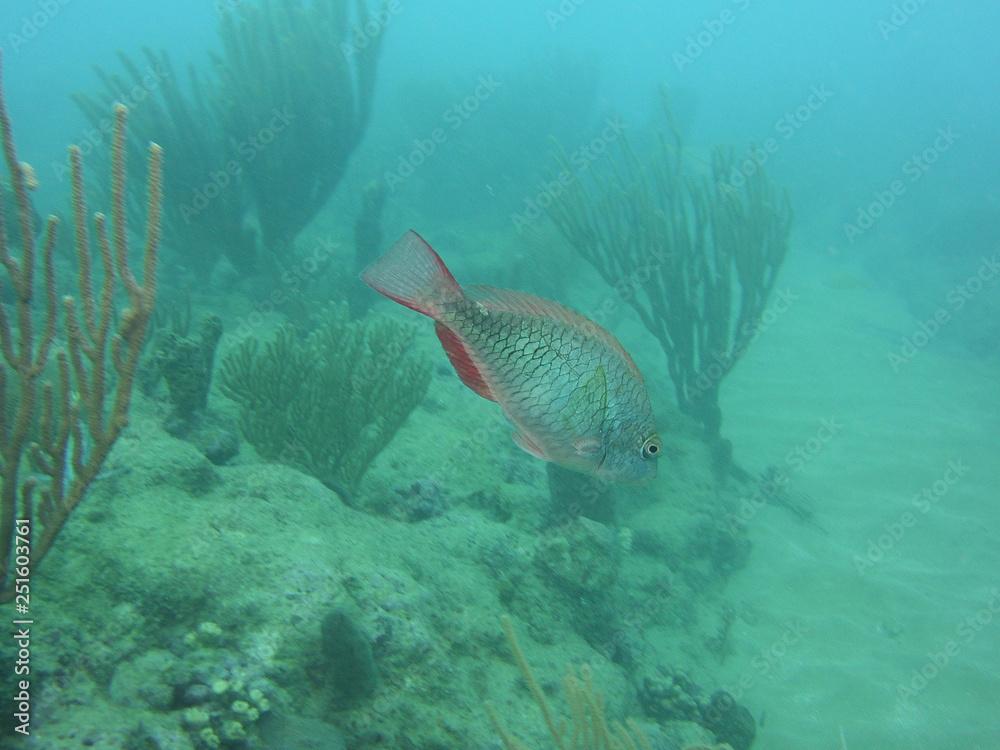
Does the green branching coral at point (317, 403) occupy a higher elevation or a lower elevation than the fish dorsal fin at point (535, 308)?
lower

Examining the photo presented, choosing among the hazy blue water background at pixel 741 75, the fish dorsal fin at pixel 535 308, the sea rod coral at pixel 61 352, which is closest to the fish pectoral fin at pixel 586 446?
the fish dorsal fin at pixel 535 308

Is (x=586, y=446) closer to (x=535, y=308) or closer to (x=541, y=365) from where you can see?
(x=541, y=365)

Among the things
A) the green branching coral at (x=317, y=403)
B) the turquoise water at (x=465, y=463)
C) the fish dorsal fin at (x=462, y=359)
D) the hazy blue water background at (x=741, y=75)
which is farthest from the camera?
the hazy blue water background at (x=741, y=75)

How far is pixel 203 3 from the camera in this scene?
55.6 metres

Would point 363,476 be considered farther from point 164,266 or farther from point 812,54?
point 812,54

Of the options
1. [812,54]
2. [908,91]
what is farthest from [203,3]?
[908,91]

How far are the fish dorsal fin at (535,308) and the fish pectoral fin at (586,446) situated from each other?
267 mm

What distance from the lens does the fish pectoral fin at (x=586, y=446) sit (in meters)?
1.89

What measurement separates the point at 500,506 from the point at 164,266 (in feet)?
19.6

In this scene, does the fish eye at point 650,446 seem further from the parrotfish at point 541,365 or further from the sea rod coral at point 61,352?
the sea rod coral at point 61,352

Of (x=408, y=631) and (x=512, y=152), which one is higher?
(x=512, y=152)

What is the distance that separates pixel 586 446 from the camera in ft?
6.22

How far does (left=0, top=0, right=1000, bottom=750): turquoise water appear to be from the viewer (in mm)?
2127

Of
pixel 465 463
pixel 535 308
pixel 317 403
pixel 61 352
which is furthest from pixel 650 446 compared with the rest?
pixel 465 463
